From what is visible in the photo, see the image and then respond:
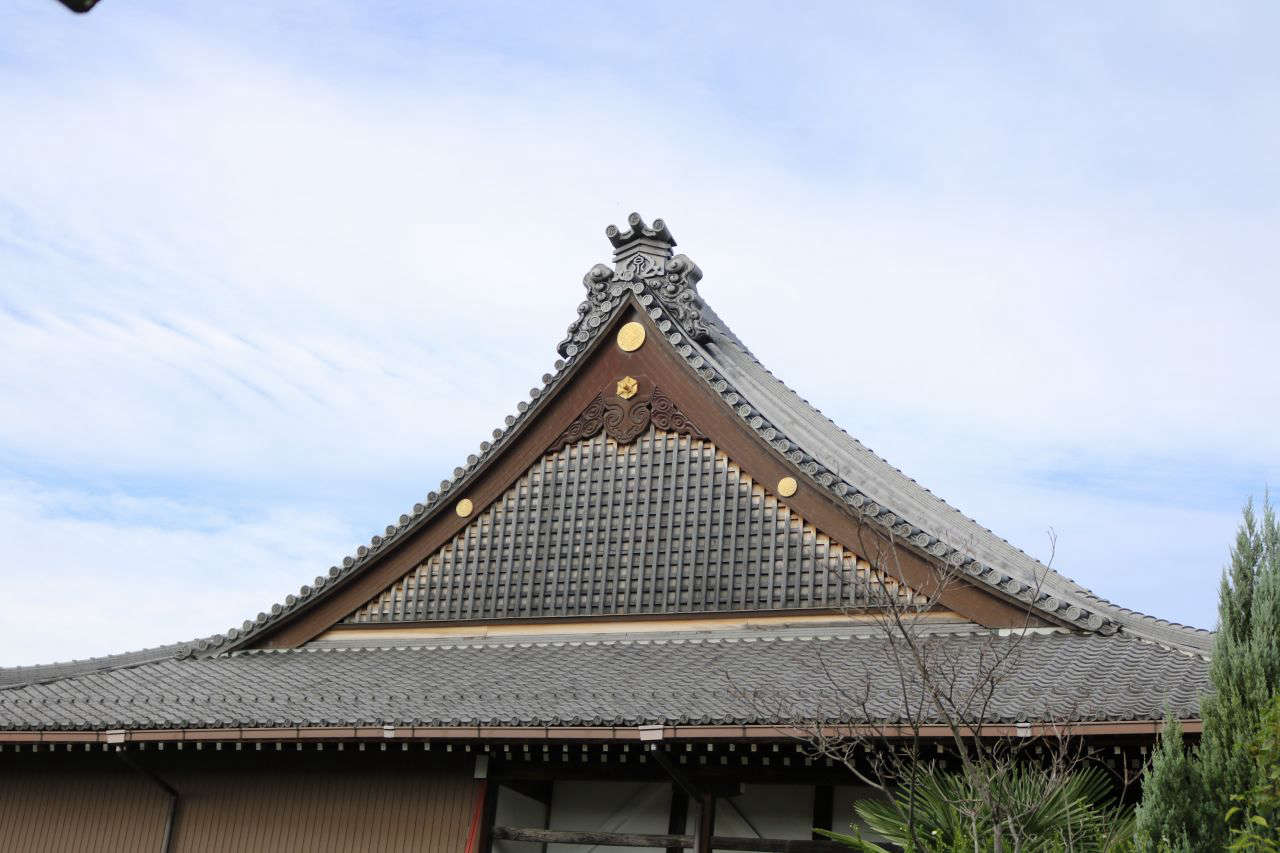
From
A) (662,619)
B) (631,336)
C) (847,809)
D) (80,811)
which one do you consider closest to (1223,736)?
(847,809)

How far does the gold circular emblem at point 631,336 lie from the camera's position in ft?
49.3

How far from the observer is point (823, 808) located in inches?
420

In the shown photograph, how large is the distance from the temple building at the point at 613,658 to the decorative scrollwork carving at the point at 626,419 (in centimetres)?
3

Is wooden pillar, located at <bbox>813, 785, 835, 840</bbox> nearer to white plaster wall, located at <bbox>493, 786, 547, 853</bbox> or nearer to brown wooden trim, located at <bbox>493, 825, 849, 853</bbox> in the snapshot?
brown wooden trim, located at <bbox>493, 825, 849, 853</bbox>

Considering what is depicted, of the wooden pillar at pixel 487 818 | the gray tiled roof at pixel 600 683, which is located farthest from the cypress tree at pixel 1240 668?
the wooden pillar at pixel 487 818

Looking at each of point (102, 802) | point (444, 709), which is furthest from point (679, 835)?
point (102, 802)

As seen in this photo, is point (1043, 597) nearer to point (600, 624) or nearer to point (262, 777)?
point (600, 624)

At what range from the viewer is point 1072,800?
833 cm

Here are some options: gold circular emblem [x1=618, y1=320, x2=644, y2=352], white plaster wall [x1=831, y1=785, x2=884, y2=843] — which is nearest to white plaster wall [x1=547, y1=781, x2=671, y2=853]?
white plaster wall [x1=831, y1=785, x2=884, y2=843]

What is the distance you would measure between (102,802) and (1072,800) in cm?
925

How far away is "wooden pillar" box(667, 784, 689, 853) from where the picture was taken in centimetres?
1104

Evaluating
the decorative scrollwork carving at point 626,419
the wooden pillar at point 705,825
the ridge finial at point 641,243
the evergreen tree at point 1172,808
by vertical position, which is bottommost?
the wooden pillar at point 705,825

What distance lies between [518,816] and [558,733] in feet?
6.60

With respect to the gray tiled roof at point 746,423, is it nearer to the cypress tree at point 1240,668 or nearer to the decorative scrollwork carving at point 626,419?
the decorative scrollwork carving at point 626,419
